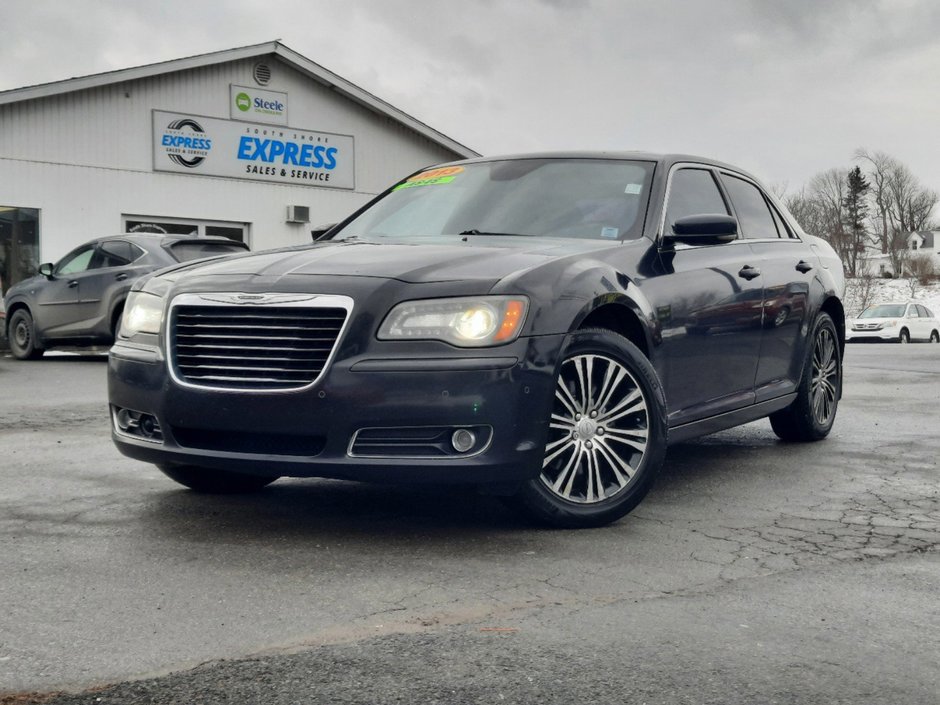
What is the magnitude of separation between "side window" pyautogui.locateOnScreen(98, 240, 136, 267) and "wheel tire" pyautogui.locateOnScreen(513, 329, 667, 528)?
1038cm

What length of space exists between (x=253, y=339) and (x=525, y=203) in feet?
5.73

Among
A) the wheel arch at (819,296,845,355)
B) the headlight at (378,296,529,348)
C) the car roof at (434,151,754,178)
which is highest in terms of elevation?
the car roof at (434,151,754,178)

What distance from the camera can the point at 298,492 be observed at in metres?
5.51

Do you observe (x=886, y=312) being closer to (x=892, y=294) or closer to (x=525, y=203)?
(x=525, y=203)

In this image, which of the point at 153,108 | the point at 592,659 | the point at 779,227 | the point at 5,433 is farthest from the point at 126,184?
the point at 592,659

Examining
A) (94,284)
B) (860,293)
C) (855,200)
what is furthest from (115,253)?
(855,200)

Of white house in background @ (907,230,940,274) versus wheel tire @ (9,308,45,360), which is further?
white house in background @ (907,230,940,274)

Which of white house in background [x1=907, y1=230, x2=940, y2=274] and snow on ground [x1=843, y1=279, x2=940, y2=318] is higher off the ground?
white house in background [x1=907, y1=230, x2=940, y2=274]

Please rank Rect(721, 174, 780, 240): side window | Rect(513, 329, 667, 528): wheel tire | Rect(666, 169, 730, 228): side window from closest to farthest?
Rect(513, 329, 667, 528): wheel tire, Rect(666, 169, 730, 228): side window, Rect(721, 174, 780, 240): side window

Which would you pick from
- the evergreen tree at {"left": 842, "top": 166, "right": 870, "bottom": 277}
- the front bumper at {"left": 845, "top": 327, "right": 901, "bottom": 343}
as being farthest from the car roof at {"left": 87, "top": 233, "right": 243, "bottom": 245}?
the evergreen tree at {"left": 842, "top": 166, "right": 870, "bottom": 277}

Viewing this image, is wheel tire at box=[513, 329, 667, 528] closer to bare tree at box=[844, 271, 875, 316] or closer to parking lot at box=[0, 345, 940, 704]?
parking lot at box=[0, 345, 940, 704]

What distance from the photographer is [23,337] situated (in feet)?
51.0

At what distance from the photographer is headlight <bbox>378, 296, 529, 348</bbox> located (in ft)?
13.9

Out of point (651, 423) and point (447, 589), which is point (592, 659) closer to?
point (447, 589)
